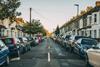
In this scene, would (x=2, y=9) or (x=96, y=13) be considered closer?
(x=2, y=9)

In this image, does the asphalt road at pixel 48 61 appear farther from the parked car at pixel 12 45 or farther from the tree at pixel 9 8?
the tree at pixel 9 8

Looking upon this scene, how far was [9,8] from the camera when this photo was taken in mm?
31344

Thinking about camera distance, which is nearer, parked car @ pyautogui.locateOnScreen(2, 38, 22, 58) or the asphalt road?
the asphalt road

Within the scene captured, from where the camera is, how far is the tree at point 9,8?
100 ft

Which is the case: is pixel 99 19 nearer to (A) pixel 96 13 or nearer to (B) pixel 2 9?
(A) pixel 96 13

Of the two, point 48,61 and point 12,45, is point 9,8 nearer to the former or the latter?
point 12,45

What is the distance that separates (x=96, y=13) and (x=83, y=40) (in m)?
27.0

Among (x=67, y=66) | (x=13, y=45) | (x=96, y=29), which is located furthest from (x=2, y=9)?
(x=96, y=29)

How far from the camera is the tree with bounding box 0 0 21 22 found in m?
30.5

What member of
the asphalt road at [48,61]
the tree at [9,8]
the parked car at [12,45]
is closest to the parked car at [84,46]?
the asphalt road at [48,61]

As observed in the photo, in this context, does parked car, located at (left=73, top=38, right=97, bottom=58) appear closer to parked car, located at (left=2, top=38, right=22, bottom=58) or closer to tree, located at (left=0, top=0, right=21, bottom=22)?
parked car, located at (left=2, top=38, right=22, bottom=58)

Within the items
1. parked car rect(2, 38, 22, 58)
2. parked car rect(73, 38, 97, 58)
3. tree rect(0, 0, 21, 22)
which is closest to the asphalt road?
parked car rect(73, 38, 97, 58)

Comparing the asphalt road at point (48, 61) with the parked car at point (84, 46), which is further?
the parked car at point (84, 46)

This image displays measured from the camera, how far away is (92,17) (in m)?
50.4
